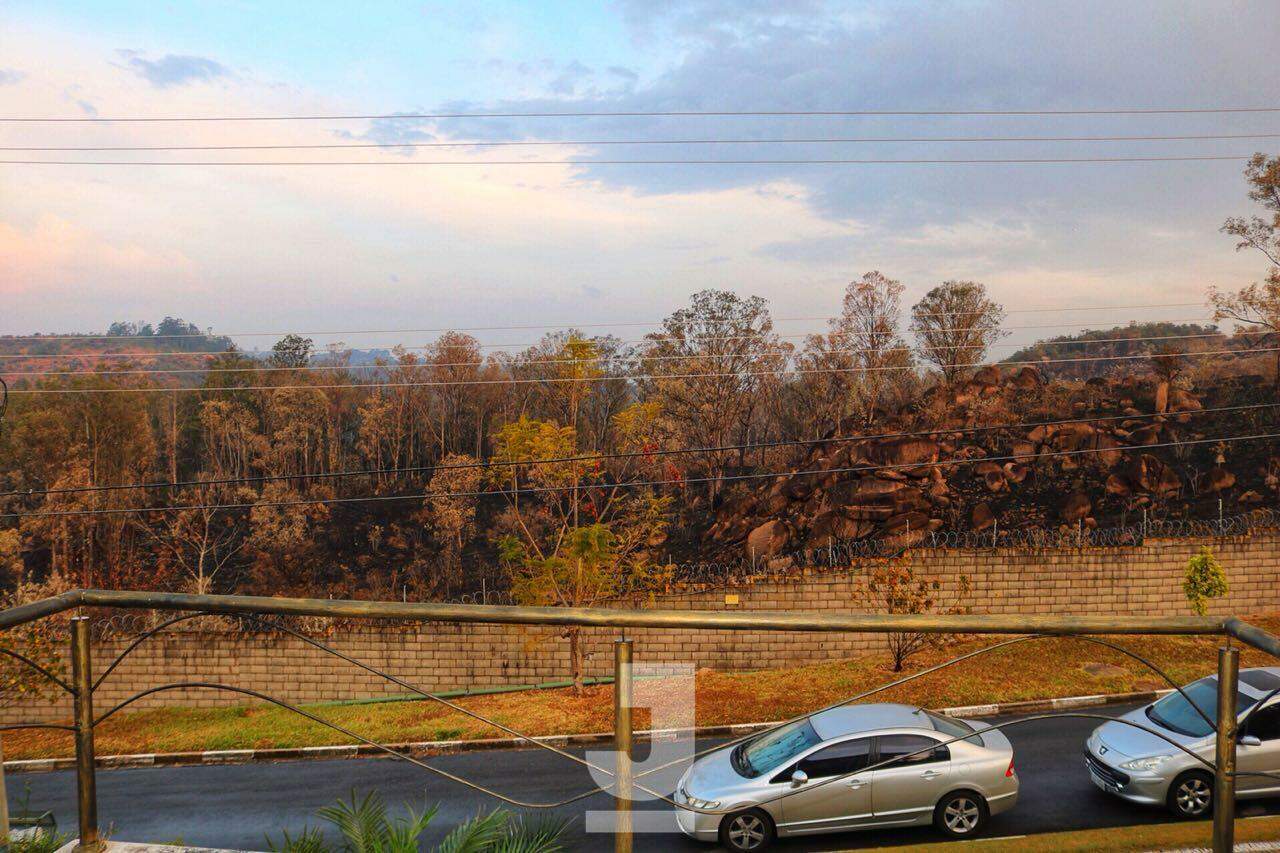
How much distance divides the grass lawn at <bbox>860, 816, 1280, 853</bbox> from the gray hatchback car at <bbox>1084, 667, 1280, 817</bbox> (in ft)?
3.08

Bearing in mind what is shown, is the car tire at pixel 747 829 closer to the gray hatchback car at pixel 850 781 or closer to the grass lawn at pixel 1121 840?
the gray hatchback car at pixel 850 781

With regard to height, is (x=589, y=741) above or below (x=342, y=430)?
below

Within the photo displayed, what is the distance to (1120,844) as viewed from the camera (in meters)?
3.01

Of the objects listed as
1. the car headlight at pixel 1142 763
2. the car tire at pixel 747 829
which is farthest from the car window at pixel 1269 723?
the car tire at pixel 747 829

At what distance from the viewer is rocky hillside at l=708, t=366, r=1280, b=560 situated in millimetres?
24547

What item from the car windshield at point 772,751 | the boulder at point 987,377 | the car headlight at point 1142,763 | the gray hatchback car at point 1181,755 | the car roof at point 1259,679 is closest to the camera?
the car roof at point 1259,679

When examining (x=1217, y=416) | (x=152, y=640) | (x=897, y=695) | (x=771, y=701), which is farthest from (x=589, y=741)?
(x=1217, y=416)

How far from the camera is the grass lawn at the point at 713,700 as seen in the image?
12383 millimetres

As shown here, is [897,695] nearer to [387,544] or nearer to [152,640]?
[152,640]

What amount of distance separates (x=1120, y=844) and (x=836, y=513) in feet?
71.8

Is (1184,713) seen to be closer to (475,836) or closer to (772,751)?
(772,751)

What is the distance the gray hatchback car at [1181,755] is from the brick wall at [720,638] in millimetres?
11288

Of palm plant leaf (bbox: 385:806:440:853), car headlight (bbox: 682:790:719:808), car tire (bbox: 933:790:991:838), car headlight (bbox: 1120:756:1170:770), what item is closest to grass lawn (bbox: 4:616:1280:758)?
car headlight (bbox: 1120:756:1170:770)

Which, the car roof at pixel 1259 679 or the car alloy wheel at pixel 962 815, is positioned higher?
the car roof at pixel 1259 679
